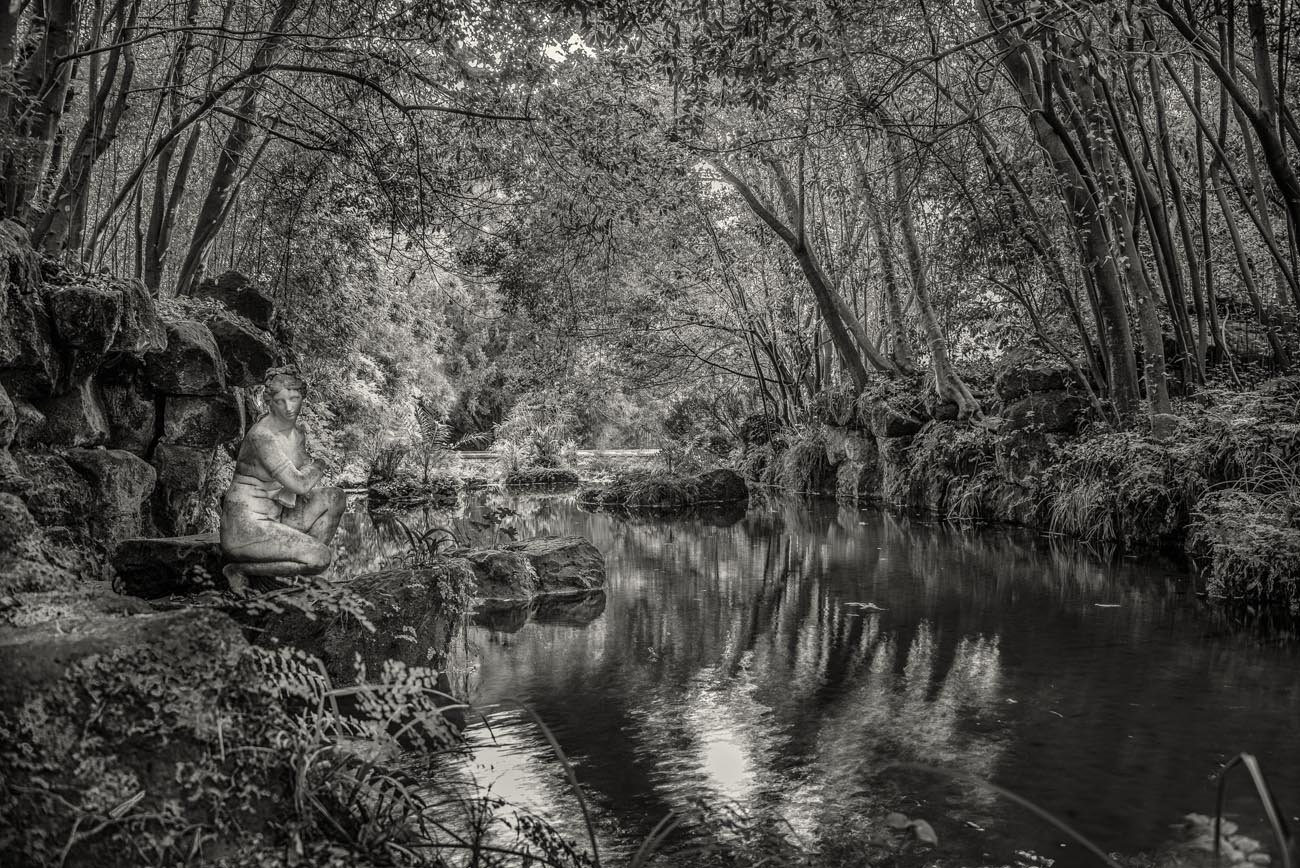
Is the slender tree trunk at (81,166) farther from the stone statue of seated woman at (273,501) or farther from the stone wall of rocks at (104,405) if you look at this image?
the stone statue of seated woman at (273,501)

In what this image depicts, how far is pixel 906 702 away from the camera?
223 inches

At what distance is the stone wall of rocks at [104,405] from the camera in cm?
581

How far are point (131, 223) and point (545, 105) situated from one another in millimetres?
12528

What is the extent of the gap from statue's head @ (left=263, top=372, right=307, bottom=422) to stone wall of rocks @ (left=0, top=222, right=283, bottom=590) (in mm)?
1285

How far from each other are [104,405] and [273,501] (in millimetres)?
3179

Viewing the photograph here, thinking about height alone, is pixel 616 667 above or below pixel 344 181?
below

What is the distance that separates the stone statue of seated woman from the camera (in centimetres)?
520

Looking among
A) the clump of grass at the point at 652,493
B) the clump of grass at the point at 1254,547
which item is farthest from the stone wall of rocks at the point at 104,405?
the clump of grass at the point at 652,493

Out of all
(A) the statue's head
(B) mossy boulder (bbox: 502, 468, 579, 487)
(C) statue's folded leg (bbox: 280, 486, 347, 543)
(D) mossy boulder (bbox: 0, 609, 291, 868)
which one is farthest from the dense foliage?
(B) mossy boulder (bbox: 502, 468, 579, 487)

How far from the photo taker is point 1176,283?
1062 cm

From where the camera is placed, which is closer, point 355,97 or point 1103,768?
point 1103,768

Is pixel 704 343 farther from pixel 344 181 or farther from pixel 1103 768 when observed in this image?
pixel 1103 768

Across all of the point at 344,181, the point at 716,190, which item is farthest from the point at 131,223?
the point at 716,190

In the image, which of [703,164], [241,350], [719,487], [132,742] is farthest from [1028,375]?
[132,742]
